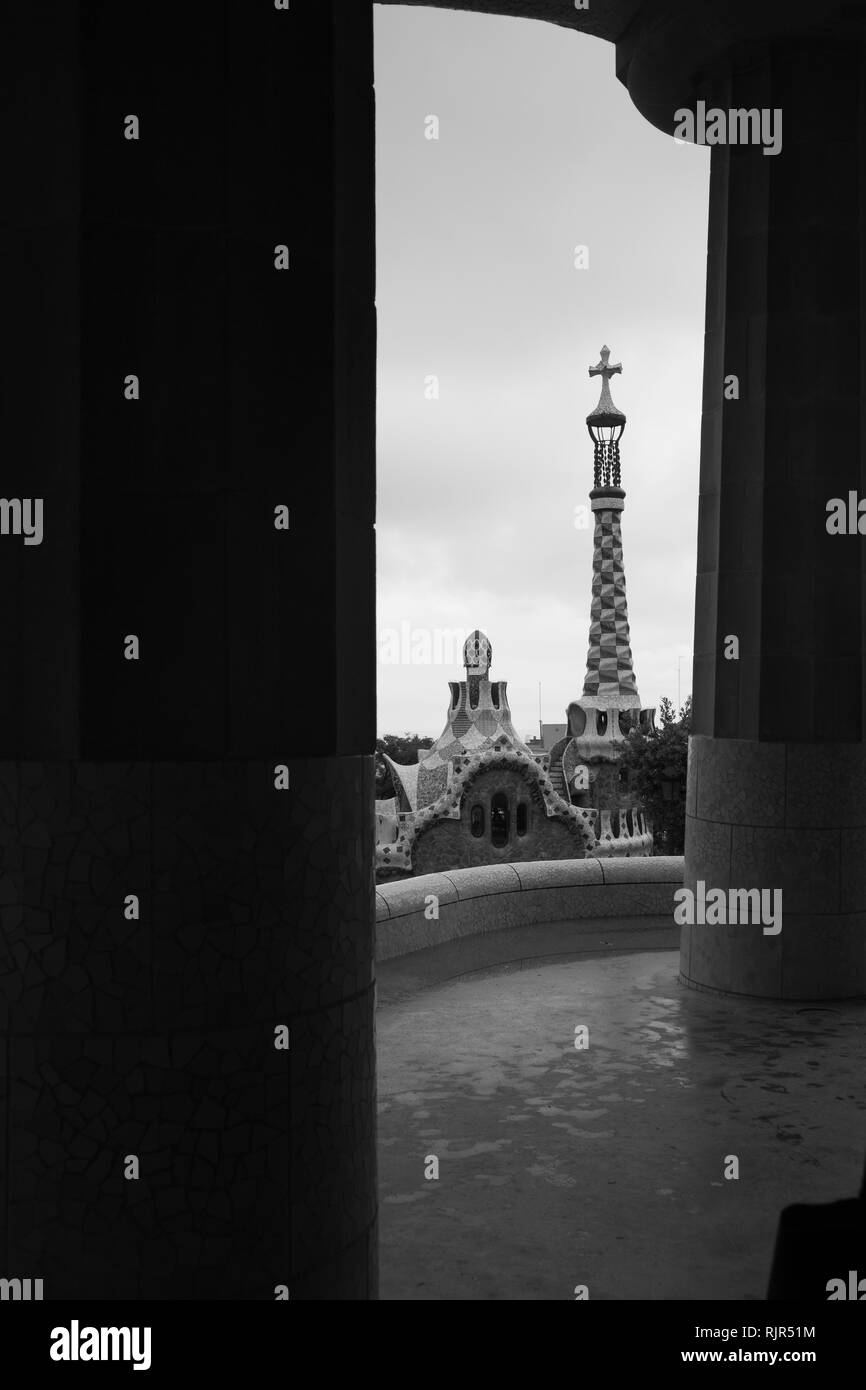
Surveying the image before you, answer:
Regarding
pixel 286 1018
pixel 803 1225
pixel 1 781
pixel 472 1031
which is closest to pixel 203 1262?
pixel 286 1018

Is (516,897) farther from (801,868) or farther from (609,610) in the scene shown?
(609,610)

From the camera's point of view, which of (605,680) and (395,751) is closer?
(605,680)

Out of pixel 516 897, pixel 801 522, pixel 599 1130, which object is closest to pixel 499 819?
pixel 516 897

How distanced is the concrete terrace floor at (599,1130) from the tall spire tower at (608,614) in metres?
36.6

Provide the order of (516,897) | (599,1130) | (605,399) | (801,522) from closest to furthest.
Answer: (599,1130), (801,522), (516,897), (605,399)

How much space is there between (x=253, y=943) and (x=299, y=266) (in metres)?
2.39

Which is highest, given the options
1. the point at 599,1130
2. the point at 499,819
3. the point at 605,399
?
the point at 605,399

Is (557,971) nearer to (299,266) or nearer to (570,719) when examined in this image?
(299,266)

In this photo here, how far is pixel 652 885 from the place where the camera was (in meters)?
14.6

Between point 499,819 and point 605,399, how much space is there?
2080 cm

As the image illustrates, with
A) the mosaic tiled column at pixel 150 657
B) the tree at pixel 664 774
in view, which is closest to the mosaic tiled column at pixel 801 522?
the mosaic tiled column at pixel 150 657

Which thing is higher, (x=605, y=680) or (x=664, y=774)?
(x=605, y=680)

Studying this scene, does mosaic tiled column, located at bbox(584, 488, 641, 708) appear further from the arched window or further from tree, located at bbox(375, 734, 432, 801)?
the arched window

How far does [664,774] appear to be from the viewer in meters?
23.9
